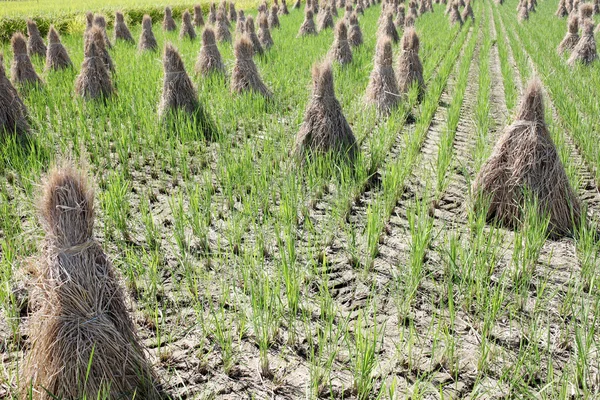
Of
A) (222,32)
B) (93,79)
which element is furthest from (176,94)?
(222,32)

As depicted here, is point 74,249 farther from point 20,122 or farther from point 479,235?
point 20,122

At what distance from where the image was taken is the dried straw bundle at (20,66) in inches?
273

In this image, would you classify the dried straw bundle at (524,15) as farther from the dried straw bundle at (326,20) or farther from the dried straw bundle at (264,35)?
the dried straw bundle at (264,35)

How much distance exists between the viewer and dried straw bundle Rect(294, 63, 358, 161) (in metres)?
4.56

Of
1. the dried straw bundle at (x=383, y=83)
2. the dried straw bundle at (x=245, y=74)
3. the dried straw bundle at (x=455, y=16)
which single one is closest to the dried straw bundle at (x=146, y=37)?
the dried straw bundle at (x=245, y=74)

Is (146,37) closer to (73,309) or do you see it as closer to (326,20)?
(326,20)

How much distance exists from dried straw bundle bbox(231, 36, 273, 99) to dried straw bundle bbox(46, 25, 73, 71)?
120 inches

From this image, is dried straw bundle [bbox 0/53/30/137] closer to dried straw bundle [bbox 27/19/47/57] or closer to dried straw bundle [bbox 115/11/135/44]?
dried straw bundle [bbox 27/19/47/57]

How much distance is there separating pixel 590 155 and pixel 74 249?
428 centimetres

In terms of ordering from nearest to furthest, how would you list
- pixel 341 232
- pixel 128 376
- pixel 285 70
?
pixel 128 376, pixel 341 232, pixel 285 70

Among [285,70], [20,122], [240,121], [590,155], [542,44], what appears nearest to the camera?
[590,155]

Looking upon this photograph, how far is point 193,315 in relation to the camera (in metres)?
2.67

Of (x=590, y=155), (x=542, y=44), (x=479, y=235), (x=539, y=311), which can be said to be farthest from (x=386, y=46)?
(x=542, y=44)

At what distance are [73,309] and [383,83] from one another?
17.4ft
